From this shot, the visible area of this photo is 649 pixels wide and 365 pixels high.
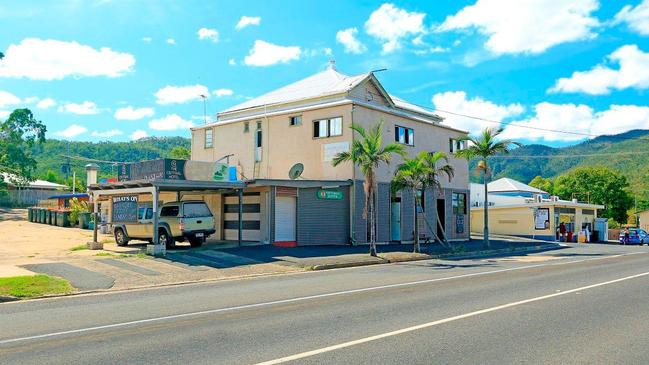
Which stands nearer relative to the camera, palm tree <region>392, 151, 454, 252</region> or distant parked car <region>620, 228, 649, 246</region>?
palm tree <region>392, 151, 454, 252</region>

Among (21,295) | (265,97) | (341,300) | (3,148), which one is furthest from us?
(3,148)

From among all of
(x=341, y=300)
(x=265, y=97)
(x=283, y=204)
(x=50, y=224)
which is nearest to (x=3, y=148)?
(x=50, y=224)

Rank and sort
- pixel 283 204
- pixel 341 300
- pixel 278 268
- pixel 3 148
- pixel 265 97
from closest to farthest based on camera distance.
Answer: pixel 341 300 → pixel 278 268 → pixel 283 204 → pixel 265 97 → pixel 3 148

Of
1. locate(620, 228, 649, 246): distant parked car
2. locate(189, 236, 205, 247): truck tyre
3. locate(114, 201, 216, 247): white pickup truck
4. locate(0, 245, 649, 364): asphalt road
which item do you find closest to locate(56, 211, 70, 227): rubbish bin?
locate(114, 201, 216, 247): white pickup truck

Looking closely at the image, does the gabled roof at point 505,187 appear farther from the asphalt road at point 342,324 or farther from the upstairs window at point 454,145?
the asphalt road at point 342,324

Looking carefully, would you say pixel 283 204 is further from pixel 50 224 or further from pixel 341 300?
pixel 50 224

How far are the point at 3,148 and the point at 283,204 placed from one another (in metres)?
43.3

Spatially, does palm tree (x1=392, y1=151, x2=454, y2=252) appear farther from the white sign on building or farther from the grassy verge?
the grassy verge

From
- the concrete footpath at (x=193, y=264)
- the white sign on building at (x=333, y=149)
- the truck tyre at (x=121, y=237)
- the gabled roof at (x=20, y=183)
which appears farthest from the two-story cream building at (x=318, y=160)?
the gabled roof at (x=20, y=183)

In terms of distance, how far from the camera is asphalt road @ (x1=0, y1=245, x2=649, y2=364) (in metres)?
6.77

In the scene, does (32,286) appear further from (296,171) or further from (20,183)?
(20,183)

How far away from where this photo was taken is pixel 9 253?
71.3 ft

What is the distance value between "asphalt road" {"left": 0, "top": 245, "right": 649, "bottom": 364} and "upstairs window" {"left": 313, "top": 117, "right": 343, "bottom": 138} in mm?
16019

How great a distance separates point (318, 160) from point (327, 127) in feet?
6.20
